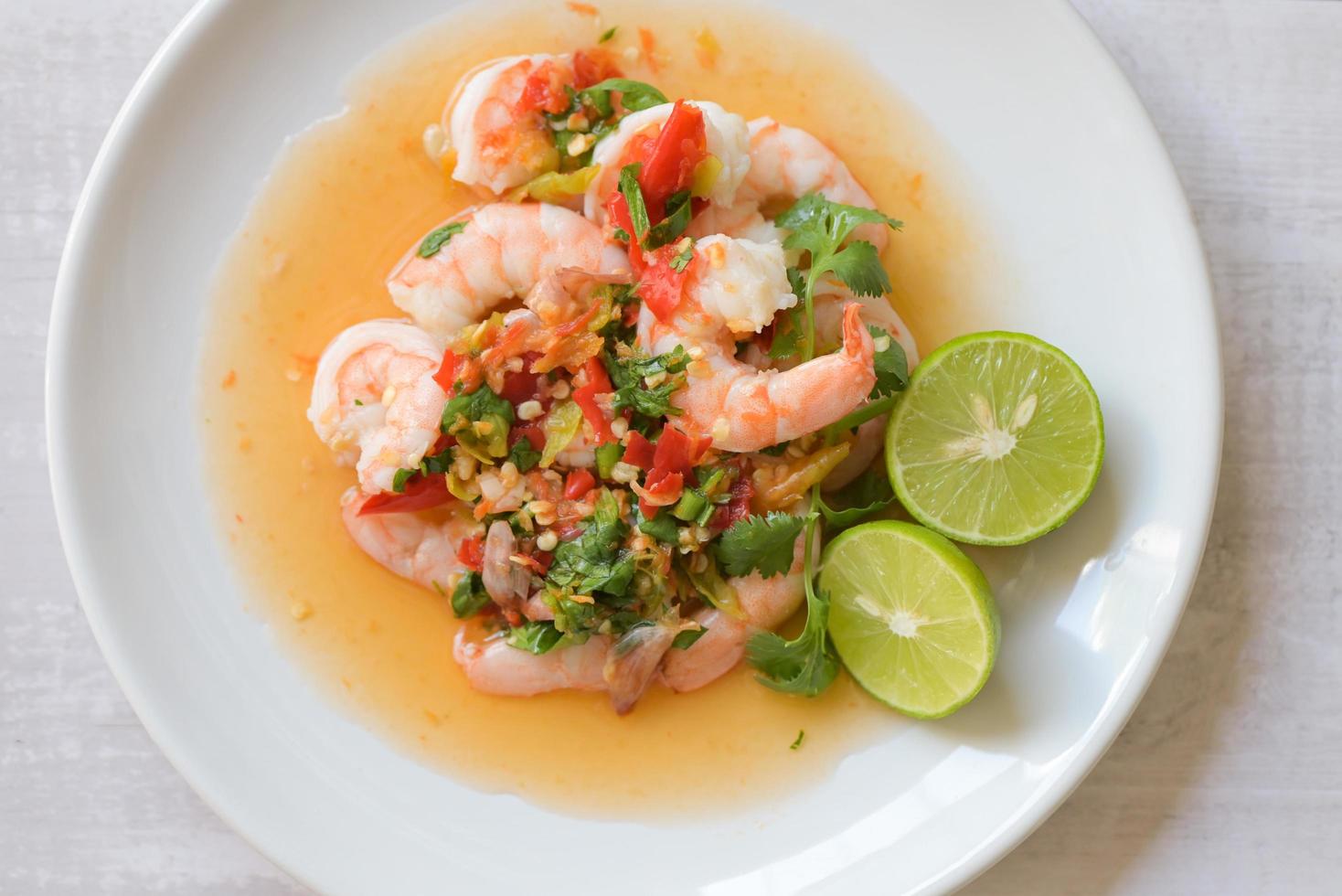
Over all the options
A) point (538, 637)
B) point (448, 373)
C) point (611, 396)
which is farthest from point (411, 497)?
point (611, 396)

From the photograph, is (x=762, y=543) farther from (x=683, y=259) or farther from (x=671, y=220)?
(x=671, y=220)

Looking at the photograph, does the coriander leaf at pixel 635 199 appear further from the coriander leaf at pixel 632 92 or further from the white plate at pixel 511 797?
the white plate at pixel 511 797

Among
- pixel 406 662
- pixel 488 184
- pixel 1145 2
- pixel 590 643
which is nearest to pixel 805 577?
pixel 590 643

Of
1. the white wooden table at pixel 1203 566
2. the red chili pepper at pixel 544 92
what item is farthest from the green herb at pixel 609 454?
the white wooden table at pixel 1203 566

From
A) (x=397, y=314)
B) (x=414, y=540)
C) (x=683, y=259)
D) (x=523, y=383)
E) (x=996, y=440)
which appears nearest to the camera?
(x=683, y=259)

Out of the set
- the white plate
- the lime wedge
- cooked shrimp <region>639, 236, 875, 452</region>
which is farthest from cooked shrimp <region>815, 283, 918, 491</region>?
the white plate

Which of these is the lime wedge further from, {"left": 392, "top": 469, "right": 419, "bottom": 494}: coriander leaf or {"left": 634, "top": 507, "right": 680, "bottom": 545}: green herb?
{"left": 392, "top": 469, "right": 419, "bottom": 494}: coriander leaf
